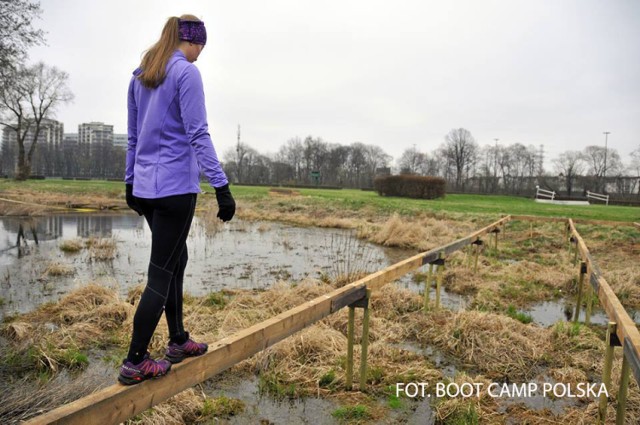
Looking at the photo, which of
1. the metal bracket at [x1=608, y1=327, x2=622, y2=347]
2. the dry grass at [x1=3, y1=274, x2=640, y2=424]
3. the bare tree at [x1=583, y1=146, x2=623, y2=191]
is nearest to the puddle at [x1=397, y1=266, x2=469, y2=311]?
the dry grass at [x1=3, y1=274, x2=640, y2=424]

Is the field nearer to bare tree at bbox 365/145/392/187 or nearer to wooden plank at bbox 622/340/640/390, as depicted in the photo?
wooden plank at bbox 622/340/640/390

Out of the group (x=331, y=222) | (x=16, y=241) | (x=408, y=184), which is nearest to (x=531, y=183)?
(x=408, y=184)

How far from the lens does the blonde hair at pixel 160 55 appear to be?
235 centimetres

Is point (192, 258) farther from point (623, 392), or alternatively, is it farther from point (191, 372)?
point (623, 392)

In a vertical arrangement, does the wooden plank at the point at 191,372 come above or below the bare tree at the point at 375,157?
below

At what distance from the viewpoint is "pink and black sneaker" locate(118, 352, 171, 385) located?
221cm

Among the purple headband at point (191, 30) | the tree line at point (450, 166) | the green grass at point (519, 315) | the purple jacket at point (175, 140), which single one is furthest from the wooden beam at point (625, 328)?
the tree line at point (450, 166)

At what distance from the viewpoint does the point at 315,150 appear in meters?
83.5

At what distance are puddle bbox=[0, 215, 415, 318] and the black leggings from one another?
5.34 m

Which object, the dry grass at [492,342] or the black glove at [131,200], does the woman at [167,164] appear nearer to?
the black glove at [131,200]

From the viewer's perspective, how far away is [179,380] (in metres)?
2.45

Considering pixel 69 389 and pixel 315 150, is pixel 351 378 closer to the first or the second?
pixel 69 389

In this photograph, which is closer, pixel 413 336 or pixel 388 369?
pixel 388 369

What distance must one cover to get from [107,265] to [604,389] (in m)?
9.69
